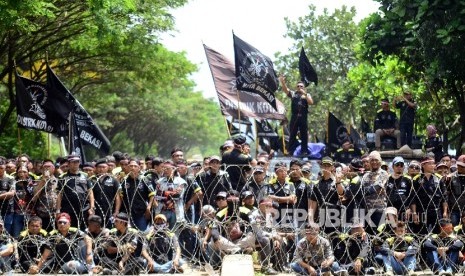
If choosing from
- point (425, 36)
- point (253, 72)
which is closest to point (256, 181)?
point (253, 72)

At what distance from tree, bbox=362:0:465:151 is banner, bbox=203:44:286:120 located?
3.08 meters

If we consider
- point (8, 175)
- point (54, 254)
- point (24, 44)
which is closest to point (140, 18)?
point (24, 44)

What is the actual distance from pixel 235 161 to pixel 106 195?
6.15 ft

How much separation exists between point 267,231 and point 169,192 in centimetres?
149

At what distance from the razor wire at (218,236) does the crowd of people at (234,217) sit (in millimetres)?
15

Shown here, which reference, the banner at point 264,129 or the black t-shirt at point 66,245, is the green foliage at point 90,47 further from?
the black t-shirt at point 66,245

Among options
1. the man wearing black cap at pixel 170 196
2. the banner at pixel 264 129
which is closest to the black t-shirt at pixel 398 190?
the man wearing black cap at pixel 170 196

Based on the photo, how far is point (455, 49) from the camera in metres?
16.9

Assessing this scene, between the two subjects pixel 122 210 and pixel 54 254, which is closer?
pixel 54 254

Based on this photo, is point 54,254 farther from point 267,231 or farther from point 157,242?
point 267,231

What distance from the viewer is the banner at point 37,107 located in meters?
15.3

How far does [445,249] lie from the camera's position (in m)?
11.2

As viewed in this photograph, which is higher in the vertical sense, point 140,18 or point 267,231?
point 140,18

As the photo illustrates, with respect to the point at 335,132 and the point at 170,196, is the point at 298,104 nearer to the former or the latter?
the point at 335,132
